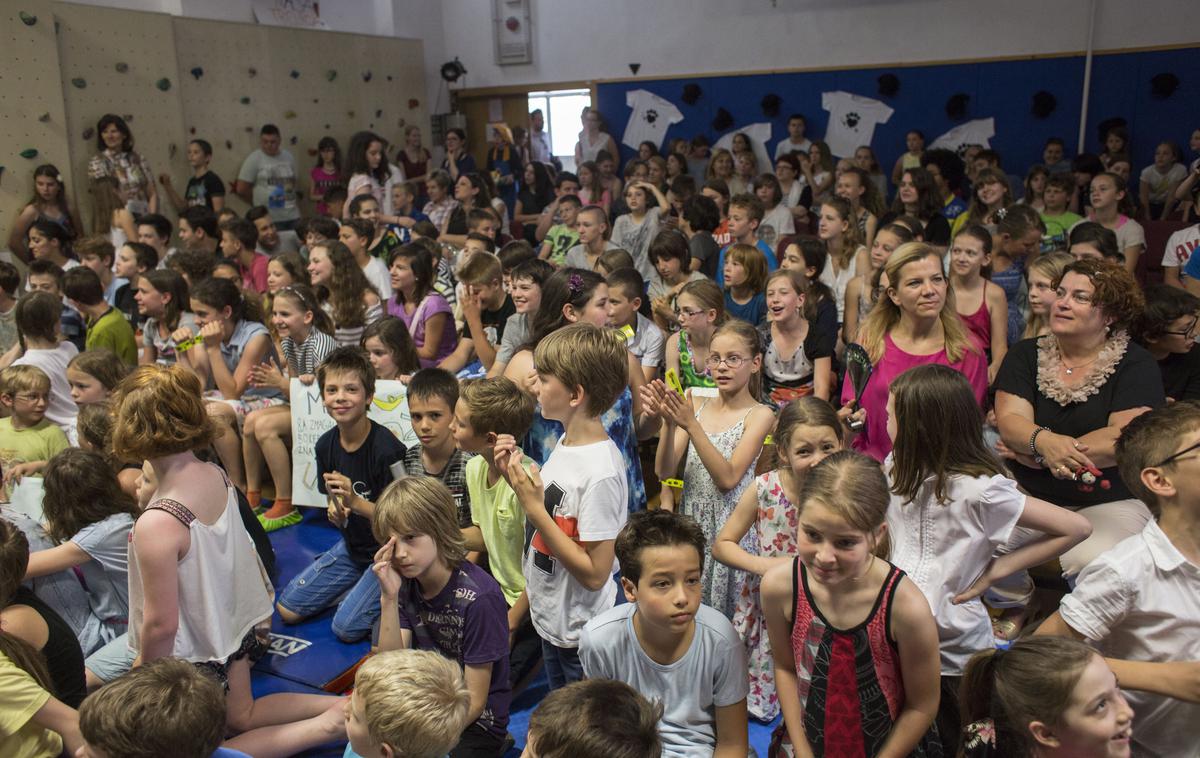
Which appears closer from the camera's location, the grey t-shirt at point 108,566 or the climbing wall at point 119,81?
the grey t-shirt at point 108,566

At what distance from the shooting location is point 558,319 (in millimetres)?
4113

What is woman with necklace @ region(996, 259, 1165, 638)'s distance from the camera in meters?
2.96

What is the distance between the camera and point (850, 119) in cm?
1077

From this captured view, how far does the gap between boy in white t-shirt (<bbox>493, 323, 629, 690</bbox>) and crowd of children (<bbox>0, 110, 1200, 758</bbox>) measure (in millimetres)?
11

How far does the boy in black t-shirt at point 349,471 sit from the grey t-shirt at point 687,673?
5.87 ft

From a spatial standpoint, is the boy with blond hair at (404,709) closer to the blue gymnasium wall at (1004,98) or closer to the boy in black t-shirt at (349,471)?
the boy in black t-shirt at (349,471)

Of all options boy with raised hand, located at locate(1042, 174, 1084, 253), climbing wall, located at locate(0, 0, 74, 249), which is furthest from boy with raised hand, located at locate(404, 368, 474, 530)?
climbing wall, located at locate(0, 0, 74, 249)

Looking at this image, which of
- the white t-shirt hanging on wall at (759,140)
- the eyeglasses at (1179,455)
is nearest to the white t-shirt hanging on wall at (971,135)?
the white t-shirt hanging on wall at (759,140)

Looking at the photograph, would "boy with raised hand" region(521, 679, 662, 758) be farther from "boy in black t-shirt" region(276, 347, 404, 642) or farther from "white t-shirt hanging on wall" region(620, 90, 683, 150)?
"white t-shirt hanging on wall" region(620, 90, 683, 150)

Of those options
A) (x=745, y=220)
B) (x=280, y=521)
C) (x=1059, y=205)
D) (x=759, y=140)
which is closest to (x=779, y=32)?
(x=759, y=140)

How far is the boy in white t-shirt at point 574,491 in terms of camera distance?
8.68 feet

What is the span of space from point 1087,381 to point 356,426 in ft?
9.51

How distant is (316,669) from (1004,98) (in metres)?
9.40

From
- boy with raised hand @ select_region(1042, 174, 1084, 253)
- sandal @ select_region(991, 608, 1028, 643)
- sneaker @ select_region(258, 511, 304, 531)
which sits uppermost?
boy with raised hand @ select_region(1042, 174, 1084, 253)
